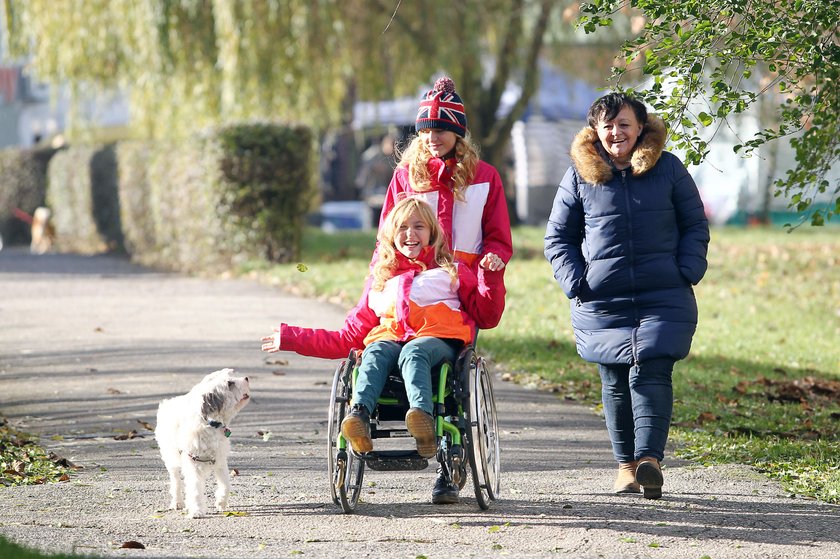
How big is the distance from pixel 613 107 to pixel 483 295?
3.72 feet

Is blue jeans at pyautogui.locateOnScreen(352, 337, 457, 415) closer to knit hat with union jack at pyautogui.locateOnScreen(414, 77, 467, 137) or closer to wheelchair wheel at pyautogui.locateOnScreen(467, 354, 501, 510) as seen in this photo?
wheelchair wheel at pyautogui.locateOnScreen(467, 354, 501, 510)

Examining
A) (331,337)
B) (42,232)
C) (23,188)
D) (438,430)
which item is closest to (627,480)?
(438,430)

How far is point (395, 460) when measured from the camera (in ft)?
19.4

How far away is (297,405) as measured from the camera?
9211 mm

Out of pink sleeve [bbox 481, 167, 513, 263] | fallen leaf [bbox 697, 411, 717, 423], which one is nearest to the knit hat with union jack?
pink sleeve [bbox 481, 167, 513, 263]

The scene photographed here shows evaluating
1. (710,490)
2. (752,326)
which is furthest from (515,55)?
(710,490)

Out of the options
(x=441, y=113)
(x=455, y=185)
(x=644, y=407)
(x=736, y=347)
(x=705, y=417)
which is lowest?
(x=736, y=347)

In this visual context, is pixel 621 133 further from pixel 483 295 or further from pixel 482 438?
pixel 482 438

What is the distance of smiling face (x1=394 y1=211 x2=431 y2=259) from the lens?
250 inches

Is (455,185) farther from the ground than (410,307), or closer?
farther from the ground

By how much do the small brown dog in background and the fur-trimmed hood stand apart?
66.0 ft

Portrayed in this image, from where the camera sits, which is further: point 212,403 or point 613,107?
point 613,107

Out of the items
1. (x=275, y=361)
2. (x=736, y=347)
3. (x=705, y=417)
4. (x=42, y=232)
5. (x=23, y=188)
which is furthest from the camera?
(x=23, y=188)

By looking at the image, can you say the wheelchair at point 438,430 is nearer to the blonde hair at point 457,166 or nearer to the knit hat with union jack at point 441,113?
the blonde hair at point 457,166
